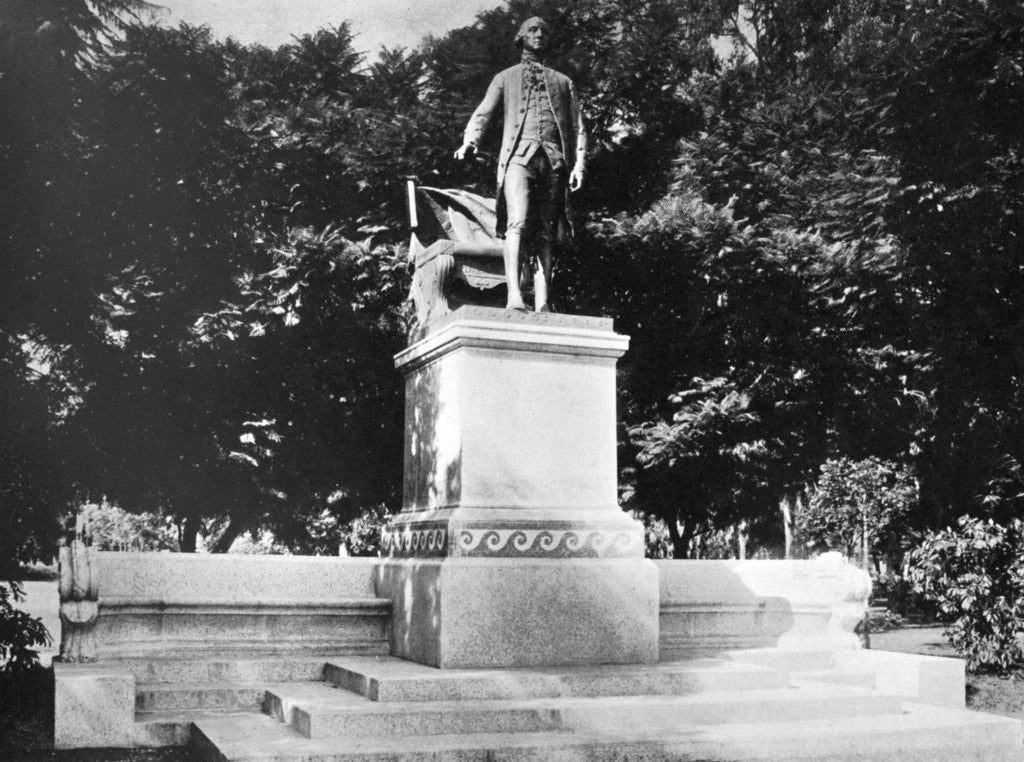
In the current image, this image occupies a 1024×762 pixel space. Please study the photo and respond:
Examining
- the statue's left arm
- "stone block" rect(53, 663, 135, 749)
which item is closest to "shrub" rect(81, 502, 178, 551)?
the statue's left arm

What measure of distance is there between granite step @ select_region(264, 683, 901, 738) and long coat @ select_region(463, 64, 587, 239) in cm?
431

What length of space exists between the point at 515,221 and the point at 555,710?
4.22 m

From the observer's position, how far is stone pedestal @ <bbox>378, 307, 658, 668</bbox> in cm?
902

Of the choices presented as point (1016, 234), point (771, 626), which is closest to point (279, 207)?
point (1016, 234)

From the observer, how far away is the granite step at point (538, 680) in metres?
8.07

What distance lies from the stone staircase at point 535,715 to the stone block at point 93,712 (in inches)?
6.2

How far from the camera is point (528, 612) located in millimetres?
9102

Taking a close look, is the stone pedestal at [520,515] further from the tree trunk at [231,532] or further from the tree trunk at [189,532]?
the tree trunk at [189,532]

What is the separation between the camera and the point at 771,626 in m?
11.1

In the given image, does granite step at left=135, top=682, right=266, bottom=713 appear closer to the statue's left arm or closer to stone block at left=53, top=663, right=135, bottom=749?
stone block at left=53, top=663, right=135, bottom=749

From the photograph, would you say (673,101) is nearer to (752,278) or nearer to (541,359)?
(752,278)

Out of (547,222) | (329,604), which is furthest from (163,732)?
(547,222)

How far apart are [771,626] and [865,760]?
12.3ft

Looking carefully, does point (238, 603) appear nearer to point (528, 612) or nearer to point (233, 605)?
point (233, 605)
